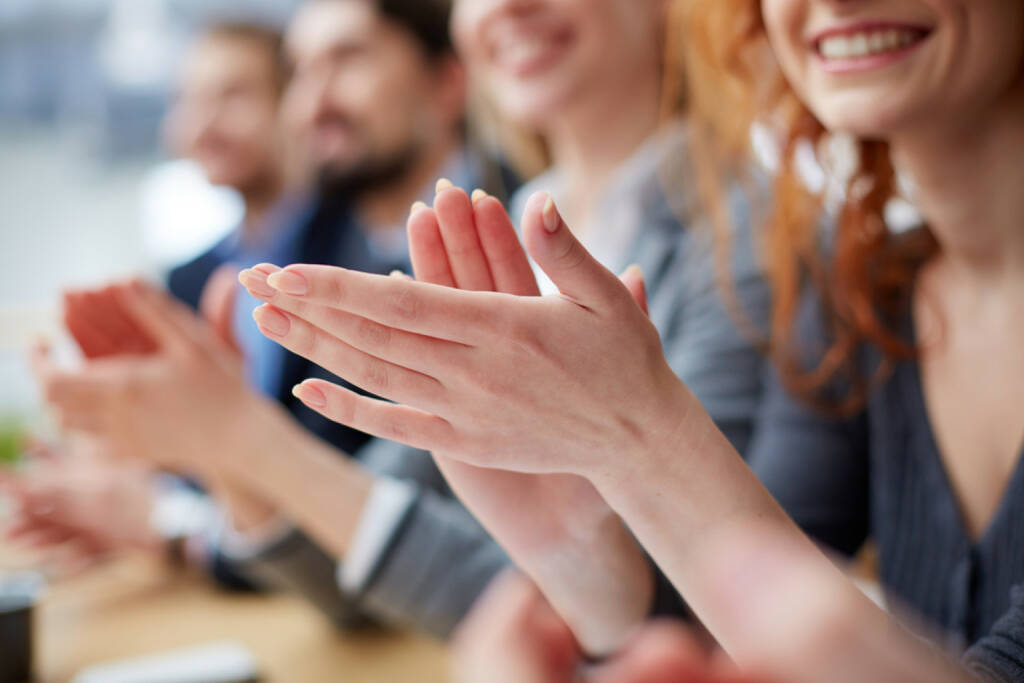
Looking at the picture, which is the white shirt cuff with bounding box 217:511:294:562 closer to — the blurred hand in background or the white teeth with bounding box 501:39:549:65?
the blurred hand in background

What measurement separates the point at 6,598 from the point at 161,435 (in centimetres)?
24

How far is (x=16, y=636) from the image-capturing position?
820 millimetres

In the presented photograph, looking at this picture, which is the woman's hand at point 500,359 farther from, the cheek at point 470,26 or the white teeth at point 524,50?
the cheek at point 470,26

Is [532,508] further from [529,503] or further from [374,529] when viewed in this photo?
[374,529]

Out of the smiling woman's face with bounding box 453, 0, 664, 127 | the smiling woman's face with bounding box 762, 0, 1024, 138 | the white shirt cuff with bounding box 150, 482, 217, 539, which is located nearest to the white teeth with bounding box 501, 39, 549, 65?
the smiling woman's face with bounding box 453, 0, 664, 127

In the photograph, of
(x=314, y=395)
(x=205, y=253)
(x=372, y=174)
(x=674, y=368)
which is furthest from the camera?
(x=205, y=253)

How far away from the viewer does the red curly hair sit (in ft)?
2.30

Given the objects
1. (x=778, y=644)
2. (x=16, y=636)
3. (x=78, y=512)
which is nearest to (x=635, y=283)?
(x=778, y=644)

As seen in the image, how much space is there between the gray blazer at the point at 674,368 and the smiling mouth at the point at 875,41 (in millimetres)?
252

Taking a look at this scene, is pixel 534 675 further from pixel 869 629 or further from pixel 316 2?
pixel 316 2

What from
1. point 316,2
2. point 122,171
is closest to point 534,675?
point 316,2

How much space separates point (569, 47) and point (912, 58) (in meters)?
0.49

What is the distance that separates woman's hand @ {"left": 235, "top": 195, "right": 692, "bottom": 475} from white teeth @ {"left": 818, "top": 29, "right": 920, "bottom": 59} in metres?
0.28

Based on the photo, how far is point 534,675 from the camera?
0.32 m
